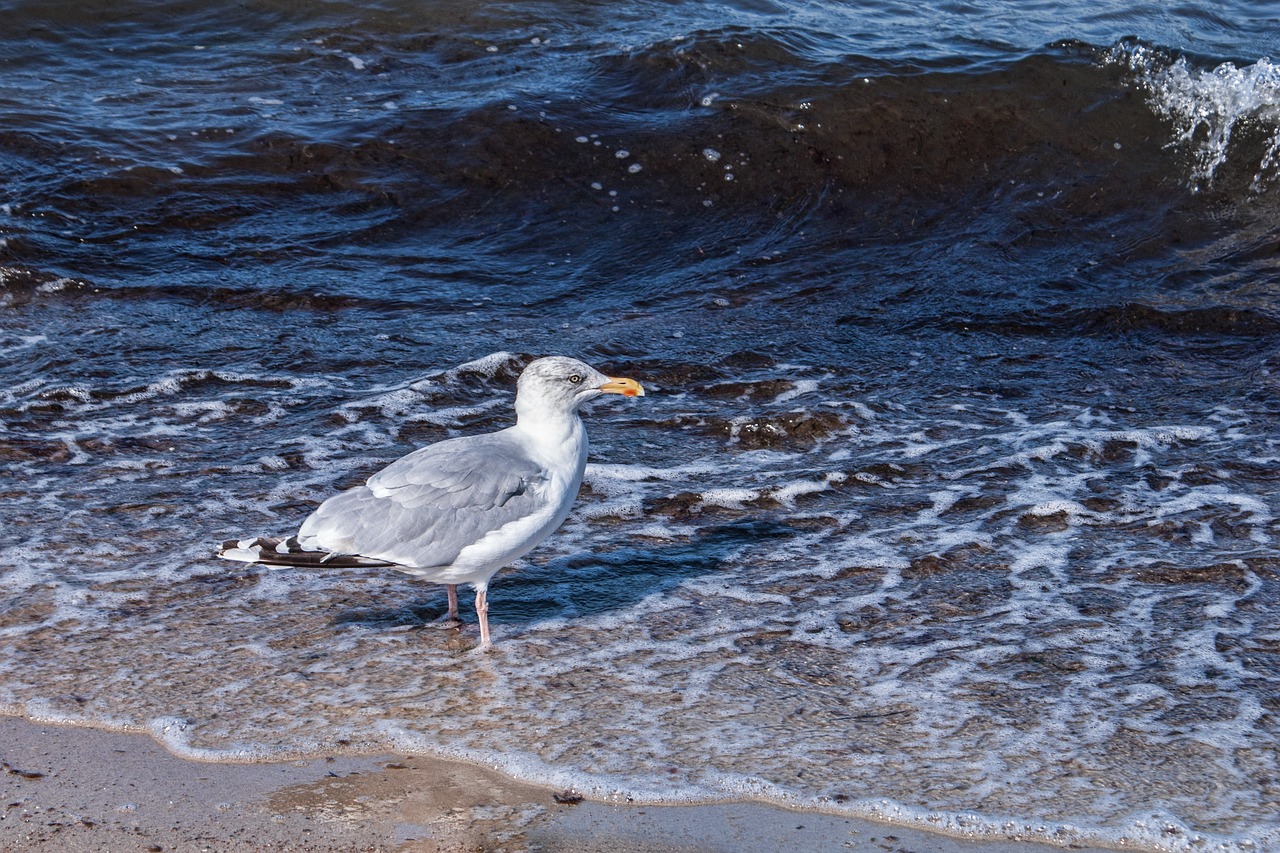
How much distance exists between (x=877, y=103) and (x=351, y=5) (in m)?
5.43

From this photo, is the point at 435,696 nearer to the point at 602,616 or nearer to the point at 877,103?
the point at 602,616

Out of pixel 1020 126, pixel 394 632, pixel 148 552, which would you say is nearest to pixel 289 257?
pixel 148 552

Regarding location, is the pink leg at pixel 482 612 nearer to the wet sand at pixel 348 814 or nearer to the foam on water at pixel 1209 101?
the wet sand at pixel 348 814

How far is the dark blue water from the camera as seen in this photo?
421 centimetres

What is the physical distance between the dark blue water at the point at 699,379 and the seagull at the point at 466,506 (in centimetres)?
39

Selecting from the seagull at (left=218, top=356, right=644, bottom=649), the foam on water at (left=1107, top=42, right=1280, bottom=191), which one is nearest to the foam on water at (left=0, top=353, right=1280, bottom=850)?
the seagull at (left=218, top=356, right=644, bottom=649)

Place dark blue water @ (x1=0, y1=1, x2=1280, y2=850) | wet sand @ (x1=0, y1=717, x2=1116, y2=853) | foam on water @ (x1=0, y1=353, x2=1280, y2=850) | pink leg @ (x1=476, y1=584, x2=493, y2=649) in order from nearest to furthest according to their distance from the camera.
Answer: wet sand @ (x1=0, y1=717, x2=1116, y2=853), foam on water @ (x1=0, y1=353, x2=1280, y2=850), dark blue water @ (x1=0, y1=1, x2=1280, y2=850), pink leg @ (x1=476, y1=584, x2=493, y2=649)

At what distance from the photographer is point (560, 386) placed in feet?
16.0

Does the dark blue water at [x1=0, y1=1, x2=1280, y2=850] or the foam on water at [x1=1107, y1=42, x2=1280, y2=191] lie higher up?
the foam on water at [x1=1107, y1=42, x2=1280, y2=191]

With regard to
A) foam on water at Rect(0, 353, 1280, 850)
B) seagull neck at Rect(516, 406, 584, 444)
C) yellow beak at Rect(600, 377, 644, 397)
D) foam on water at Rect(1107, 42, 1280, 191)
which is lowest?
foam on water at Rect(0, 353, 1280, 850)

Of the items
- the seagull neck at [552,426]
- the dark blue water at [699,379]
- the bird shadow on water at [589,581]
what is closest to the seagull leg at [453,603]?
the bird shadow on water at [589,581]

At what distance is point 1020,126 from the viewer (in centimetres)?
1159

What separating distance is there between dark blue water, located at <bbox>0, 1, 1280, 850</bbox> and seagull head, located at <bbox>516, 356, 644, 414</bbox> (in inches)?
32.1

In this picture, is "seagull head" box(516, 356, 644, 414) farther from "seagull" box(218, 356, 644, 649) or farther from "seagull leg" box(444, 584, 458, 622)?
"seagull leg" box(444, 584, 458, 622)
